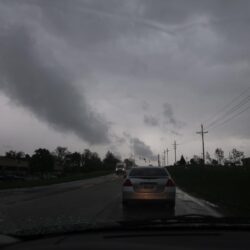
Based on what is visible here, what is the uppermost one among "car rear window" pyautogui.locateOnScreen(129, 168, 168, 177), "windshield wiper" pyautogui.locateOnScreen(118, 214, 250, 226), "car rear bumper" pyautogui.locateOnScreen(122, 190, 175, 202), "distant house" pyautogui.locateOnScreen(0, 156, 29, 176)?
"distant house" pyautogui.locateOnScreen(0, 156, 29, 176)

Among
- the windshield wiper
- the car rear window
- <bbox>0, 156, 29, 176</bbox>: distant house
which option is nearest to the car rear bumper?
the car rear window

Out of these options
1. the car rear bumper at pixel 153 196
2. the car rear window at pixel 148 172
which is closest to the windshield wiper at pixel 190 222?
the car rear bumper at pixel 153 196

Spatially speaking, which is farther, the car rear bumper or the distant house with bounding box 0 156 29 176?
the distant house with bounding box 0 156 29 176

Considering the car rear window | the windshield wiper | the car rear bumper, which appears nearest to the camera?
the windshield wiper

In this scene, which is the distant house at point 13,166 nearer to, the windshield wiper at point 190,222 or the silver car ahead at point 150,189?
the silver car ahead at point 150,189

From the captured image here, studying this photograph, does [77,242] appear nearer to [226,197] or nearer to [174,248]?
[174,248]

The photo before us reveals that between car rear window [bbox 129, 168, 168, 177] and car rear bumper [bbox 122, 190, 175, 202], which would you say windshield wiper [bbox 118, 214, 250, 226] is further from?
car rear window [bbox 129, 168, 168, 177]

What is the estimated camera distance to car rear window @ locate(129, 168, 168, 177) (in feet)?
67.2

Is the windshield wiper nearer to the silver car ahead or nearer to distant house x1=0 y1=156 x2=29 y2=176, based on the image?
the silver car ahead

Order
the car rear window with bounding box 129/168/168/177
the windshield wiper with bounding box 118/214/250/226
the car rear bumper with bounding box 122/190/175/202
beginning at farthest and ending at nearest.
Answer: the car rear window with bounding box 129/168/168/177 < the car rear bumper with bounding box 122/190/175/202 < the windshield wiper with bounding box 118/214/250/226

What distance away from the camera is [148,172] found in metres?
20.6

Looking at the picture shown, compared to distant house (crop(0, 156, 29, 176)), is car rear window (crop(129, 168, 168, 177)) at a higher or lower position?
lower

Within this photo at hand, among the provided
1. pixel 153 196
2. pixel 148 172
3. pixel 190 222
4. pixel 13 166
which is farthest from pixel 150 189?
pixel 13 166

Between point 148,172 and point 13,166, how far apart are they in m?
140
